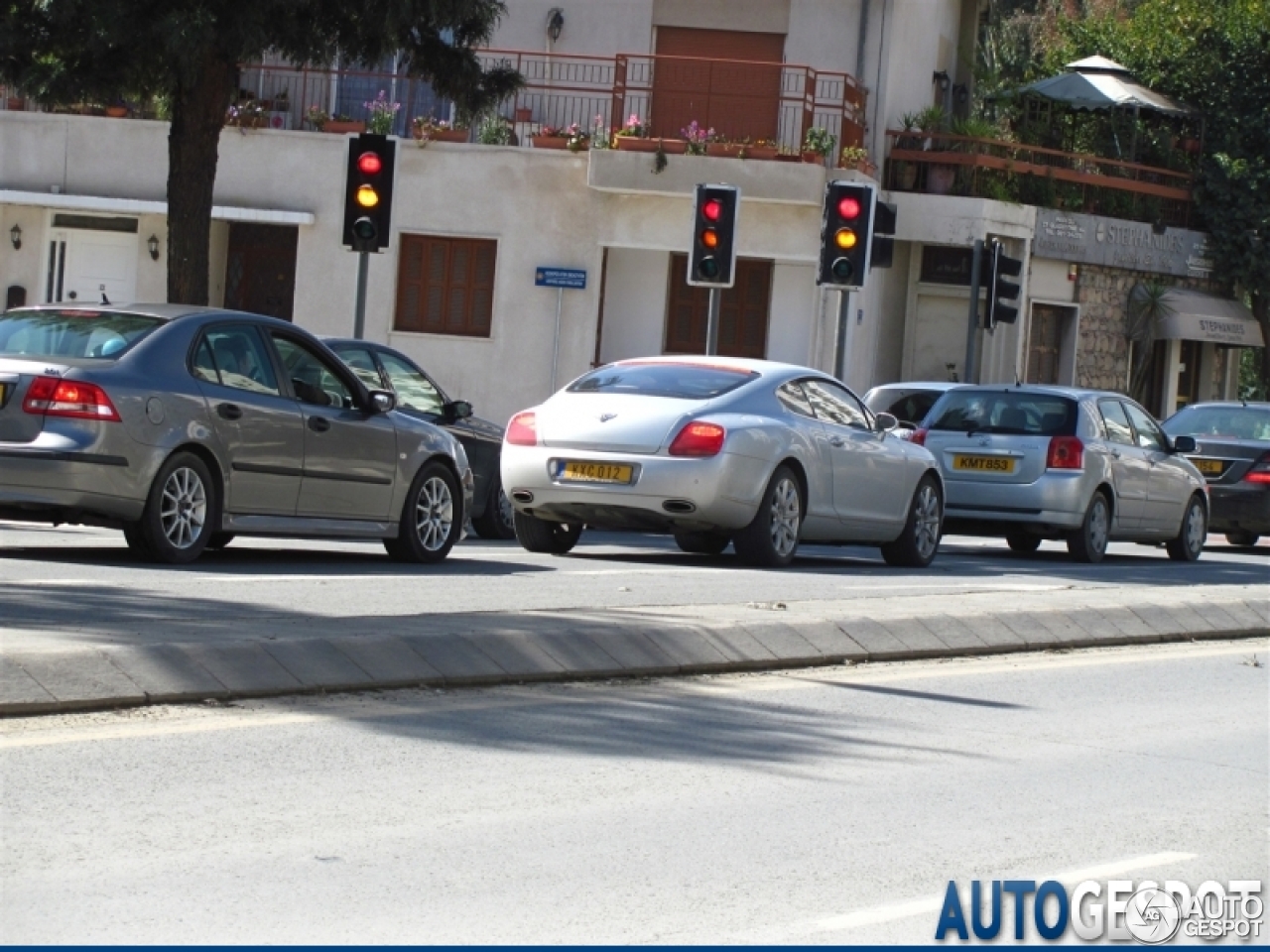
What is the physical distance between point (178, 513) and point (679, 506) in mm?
3694

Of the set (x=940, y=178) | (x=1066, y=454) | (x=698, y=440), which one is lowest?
(x=1066, y=454)

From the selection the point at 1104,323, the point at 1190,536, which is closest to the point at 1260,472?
the point at 1190,536

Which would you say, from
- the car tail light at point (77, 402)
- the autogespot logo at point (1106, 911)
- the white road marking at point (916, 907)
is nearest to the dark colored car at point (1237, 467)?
the car tail light at point (77, 402)

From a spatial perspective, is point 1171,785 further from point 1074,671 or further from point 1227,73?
point 1227,73

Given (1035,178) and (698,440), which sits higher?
(1035,178)

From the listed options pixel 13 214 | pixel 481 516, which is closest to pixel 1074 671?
pixel 481 516

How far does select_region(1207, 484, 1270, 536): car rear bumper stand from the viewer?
23953 millimetres

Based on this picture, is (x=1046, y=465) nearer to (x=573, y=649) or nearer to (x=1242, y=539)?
(x=1242, y=539)

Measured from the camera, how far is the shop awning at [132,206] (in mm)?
32531

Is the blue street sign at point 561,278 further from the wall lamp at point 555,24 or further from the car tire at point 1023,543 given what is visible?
the car tire at point 1023,543

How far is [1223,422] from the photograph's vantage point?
25781mm

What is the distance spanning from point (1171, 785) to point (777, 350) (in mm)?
25665

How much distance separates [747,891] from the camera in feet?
19.0

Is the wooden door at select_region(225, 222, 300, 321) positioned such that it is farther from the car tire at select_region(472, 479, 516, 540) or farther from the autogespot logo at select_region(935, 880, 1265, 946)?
the autogespot logo at select_region(935, 880, 1265, 946)
